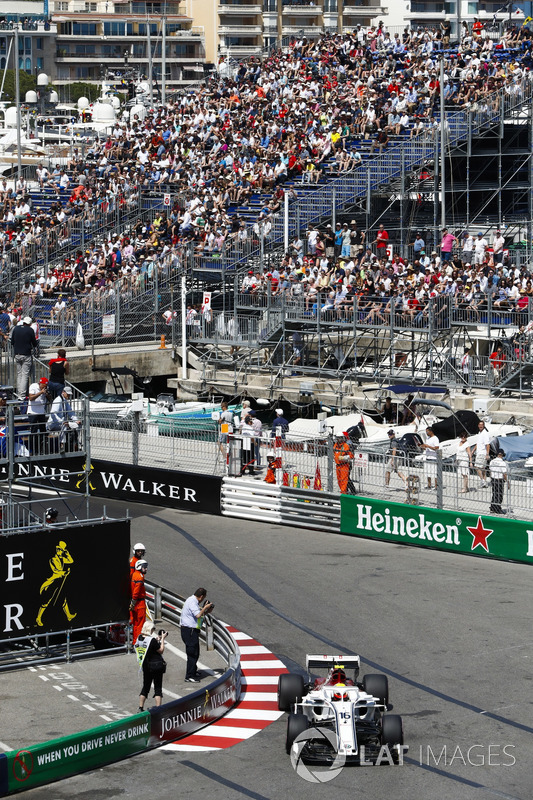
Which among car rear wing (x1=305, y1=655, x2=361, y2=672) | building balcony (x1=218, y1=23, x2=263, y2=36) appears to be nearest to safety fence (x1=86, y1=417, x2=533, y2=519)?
car rear wing (x1=305, y1=655, x2=361, y2=672)

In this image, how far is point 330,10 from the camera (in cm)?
11631

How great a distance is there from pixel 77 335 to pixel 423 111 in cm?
1409

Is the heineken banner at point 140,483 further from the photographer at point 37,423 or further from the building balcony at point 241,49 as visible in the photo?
the building balcony at point 241,49

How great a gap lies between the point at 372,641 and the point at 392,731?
4678 millimetres

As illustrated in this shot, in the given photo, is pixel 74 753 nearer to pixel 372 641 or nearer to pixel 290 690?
pixel 290 690

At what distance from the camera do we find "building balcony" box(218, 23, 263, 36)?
118250mm

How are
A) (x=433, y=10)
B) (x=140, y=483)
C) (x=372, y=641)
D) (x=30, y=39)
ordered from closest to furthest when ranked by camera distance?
1. (x=372, y=641)
2. (x=140, y=483)
3. (x=433, y=10)
4. (x=30, y=39)

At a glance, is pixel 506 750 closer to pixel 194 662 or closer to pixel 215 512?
pixel 194 662

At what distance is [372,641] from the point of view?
20.3 metres

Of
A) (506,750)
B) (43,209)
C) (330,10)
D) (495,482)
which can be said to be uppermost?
(330,10)

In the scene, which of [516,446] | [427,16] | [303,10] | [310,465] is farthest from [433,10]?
[310,465]

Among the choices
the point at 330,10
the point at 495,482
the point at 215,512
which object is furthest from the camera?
the point at 330,10

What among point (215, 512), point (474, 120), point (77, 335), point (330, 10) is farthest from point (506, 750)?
point (330, 10)

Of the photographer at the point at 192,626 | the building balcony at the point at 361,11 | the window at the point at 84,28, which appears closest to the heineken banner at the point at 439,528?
the photographer at the point at 192,626
